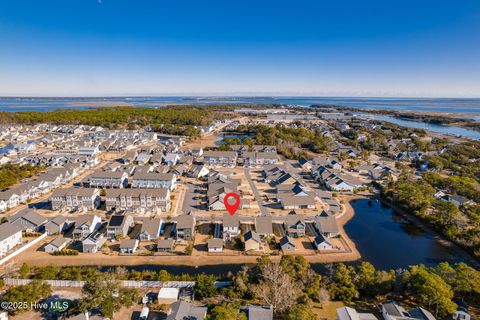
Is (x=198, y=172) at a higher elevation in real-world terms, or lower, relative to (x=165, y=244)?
higher

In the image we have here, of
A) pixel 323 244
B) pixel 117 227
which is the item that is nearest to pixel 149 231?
pixel 117 227

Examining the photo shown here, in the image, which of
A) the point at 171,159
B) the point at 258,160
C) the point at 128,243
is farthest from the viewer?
the point at 258,160

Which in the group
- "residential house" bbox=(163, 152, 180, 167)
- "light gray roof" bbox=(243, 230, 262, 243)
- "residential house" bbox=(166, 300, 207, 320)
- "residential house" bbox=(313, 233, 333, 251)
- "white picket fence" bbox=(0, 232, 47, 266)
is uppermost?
"residential house" bbox=(163, 152, 180, 167)

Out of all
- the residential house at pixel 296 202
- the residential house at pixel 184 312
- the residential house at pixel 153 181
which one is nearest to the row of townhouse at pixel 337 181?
the residential house at pixel 296 202

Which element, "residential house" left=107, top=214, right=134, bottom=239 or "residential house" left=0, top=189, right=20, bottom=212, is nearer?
"residential house" left=107, top=214, right=134, bottom=239

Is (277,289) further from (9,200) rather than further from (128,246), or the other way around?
(9,200)

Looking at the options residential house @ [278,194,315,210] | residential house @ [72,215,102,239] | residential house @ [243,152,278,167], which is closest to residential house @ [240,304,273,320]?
Answer: residential house @ [72,215,102,239]

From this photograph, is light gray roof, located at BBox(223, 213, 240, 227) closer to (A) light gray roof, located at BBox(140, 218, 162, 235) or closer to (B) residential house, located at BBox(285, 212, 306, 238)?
(B) residential house, located at BBox(285, 212, 306, 238)
